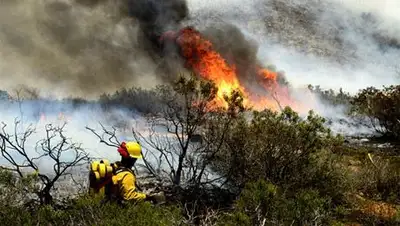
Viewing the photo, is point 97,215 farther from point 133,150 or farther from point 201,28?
point 201,28

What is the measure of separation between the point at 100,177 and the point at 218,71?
2105 centimetres

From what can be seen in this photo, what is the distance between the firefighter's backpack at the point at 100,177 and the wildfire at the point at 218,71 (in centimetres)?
1654

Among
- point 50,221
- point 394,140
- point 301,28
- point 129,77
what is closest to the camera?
point 50,221

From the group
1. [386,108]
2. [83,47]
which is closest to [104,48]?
[83,47]

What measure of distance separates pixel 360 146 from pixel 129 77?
22.5 metres

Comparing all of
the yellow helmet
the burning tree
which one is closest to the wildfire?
the burning tree

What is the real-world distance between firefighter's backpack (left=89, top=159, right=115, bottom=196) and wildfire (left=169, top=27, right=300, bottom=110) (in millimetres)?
16539

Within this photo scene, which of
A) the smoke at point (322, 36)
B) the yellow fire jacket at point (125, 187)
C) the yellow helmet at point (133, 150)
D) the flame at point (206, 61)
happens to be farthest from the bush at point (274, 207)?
the smoke at point (322, 36)

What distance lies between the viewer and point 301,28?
61.1m

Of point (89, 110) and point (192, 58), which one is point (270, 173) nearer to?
point (89, 110)

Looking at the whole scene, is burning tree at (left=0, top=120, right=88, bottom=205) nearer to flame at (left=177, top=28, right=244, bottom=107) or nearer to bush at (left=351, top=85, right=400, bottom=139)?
flame at (left=177, top=28, right=244, bottom=107)

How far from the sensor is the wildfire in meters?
25.7

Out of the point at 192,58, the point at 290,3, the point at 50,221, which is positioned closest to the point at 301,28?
the point at 290,3

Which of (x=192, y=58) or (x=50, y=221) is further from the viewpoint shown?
(x=192, y=58)
